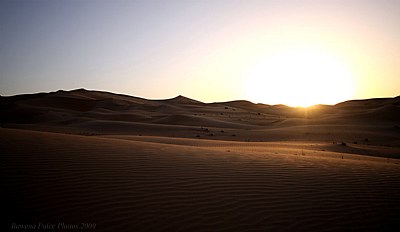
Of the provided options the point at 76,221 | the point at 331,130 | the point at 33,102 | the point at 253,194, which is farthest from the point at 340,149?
the point at 33,102

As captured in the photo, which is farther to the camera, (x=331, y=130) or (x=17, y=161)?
(x=331, y=130)

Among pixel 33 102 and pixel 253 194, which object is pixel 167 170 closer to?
pixel 253 194

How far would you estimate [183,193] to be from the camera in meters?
4.31

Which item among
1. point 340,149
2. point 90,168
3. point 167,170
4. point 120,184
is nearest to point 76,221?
point 120,184

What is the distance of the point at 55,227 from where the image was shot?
3213 millimetres

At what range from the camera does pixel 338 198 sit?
446cm

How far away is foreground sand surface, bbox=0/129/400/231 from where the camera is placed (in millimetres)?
3508

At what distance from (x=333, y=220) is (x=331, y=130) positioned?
804 inches

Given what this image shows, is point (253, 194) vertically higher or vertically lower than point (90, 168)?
lower

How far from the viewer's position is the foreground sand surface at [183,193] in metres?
3.51

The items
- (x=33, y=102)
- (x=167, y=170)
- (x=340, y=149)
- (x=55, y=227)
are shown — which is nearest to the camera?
(x=55, y=227)

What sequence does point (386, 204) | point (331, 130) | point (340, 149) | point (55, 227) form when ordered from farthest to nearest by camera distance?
point (331, 130)
point (340, 149)
point (386, 204)
point (55, 227)

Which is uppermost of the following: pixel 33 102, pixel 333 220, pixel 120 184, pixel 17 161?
pixel 33 102

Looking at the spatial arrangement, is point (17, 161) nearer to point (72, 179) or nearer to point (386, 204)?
point (72, 179)
